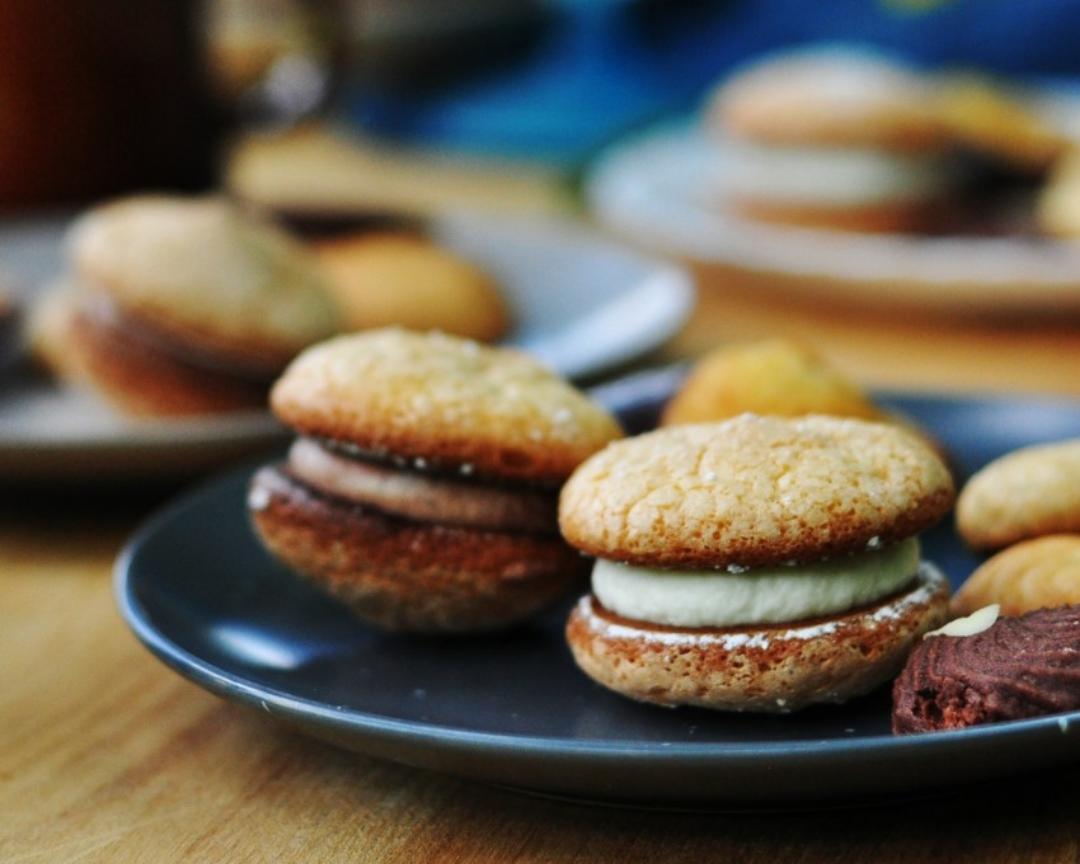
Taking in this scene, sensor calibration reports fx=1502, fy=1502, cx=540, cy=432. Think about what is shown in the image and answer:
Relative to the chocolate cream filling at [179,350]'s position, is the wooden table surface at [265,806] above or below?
below

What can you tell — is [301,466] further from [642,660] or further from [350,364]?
[642,660]

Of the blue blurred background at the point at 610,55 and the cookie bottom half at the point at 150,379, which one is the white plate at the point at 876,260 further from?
the blue blurred background at the point at 610,55

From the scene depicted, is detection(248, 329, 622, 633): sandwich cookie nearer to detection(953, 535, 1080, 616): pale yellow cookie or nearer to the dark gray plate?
the dark gray plate

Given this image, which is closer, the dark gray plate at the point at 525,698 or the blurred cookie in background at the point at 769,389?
the dark gray plate at the point at 525,698

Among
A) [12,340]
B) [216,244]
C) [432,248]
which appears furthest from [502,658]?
[432,248]

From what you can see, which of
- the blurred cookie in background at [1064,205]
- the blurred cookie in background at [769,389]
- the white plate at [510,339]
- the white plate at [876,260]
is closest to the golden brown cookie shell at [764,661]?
the blurred cookie in background at [769,389]

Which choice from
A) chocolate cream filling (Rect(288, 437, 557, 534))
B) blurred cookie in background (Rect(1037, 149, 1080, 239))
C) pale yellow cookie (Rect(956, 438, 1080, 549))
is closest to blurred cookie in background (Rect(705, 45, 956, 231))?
blurred cookie in background (Rect(1037, 149, 1080, 239))

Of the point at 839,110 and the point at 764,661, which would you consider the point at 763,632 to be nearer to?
the point at 764,661
